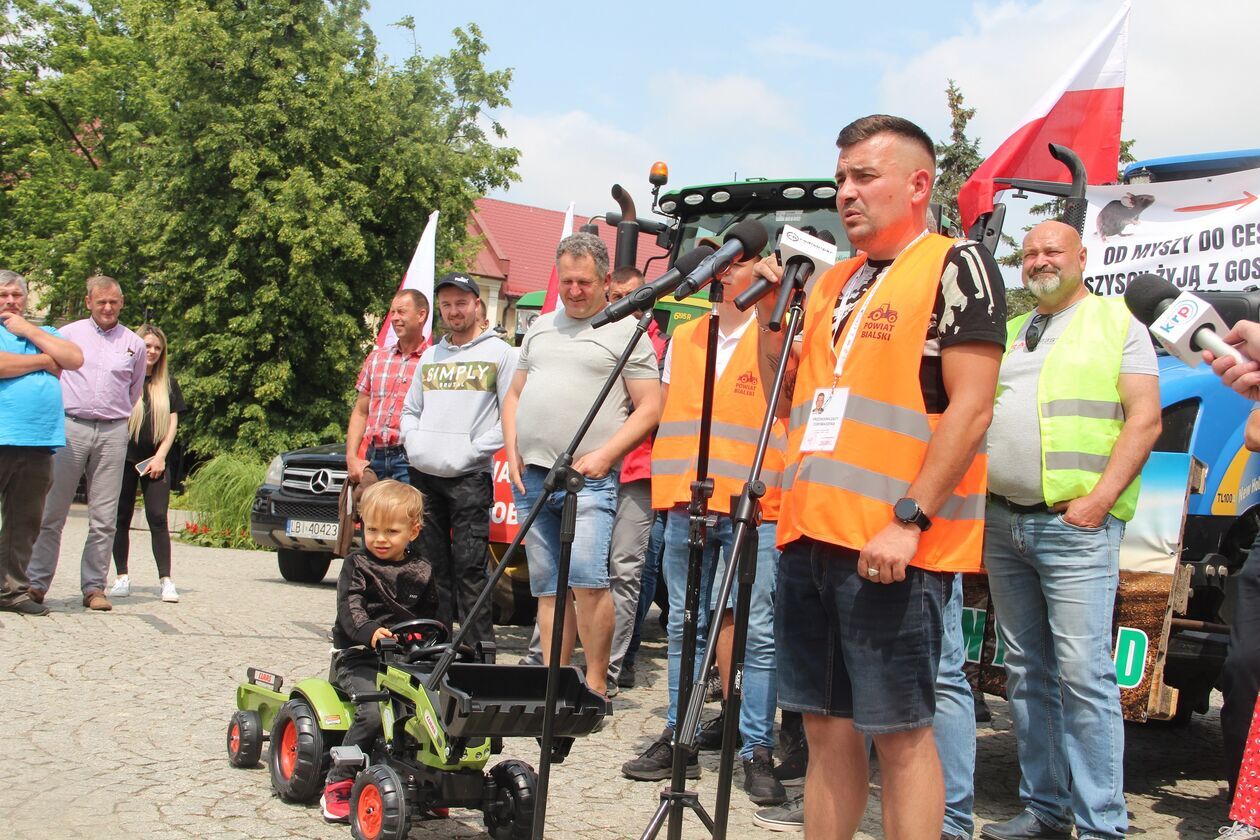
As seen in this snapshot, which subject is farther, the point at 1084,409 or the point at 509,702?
the point at 1084,409

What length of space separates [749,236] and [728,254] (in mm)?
100

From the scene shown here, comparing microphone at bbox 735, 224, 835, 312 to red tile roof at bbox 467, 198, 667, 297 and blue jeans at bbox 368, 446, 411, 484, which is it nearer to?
blue jeans at bbox 368, 446, 411, 484

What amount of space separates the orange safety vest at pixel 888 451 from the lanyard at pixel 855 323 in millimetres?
16

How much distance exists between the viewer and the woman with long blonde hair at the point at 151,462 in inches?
351

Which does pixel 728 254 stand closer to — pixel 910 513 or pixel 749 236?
pixel 749 236

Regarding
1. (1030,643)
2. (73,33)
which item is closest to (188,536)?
(1030,643)

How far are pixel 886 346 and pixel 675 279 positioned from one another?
0.77m

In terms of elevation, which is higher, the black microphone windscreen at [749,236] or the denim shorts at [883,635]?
the black microphone windscreen at [749,236]

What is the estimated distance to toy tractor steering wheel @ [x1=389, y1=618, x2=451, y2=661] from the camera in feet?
14.4

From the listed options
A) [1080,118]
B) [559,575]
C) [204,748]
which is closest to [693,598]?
[559,575]

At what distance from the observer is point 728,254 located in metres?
3.44

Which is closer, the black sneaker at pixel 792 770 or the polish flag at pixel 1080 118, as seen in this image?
the black sneaker at pixel 792 770

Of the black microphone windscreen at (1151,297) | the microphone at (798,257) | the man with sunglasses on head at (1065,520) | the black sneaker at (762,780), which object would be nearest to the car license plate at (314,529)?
the black sneaker at (762,780)

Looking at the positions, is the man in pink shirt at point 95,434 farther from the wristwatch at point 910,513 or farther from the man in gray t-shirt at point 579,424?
the wristwatch at point 910,513
